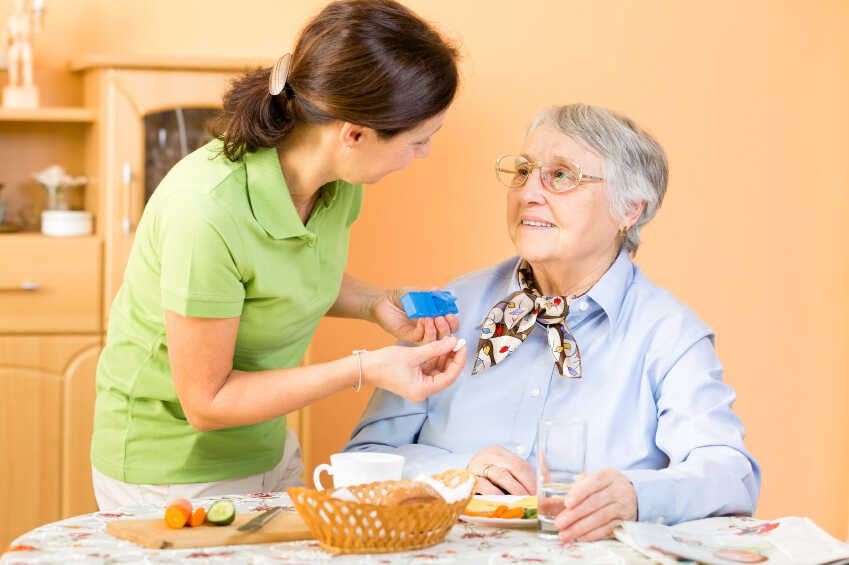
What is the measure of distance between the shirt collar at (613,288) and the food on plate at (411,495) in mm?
667

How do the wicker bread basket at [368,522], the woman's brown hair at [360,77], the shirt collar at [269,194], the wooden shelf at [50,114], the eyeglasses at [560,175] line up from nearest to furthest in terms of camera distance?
the wicker bread basket at [368,522] < the woman's brown hair at [360,77] < the shirt collar at [269,194] < the eyeglasses at [560,175] < the wooden shelf at [50,114]

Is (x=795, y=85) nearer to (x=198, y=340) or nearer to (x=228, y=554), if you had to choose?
(x=198, y=340)

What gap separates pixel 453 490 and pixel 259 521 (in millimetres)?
263

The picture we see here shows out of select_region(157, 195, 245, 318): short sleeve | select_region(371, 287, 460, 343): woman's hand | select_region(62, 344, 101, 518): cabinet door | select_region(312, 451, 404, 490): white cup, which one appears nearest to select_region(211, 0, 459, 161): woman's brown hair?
select_region(157, 195, 245, 318): short sleeve

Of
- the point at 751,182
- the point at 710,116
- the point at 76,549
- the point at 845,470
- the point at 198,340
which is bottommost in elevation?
the point at 845,470

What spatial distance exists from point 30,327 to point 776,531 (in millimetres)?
2395

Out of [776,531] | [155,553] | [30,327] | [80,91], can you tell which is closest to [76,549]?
[155,553]

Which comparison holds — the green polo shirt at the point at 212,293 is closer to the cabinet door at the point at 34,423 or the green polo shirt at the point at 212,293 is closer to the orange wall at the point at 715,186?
the cabinet door at the point at 34,423

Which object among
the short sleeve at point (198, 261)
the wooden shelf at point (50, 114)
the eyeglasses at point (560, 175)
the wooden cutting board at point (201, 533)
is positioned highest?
the wooden shelf at point (50, 114)

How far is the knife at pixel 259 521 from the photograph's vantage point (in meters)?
1.33

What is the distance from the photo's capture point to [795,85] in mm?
3721

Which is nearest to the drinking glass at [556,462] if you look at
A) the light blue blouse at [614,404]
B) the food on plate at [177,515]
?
the light blue blouse at [614,404]

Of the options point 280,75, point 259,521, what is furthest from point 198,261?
point 259,521

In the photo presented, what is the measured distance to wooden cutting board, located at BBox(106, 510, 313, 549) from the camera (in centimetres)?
128
